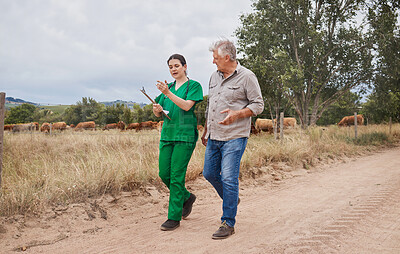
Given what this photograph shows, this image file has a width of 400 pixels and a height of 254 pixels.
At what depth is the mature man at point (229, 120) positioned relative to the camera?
3467mm

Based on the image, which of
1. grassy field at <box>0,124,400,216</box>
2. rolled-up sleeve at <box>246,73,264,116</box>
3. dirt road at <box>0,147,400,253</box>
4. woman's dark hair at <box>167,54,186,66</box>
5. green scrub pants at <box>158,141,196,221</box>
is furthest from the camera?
grassy field at <box>0,124,400,216</box>

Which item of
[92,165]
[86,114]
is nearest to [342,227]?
[92,165]

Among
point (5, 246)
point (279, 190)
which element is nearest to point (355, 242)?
point (279, 190)

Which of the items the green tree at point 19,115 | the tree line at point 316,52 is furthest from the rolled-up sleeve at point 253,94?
the green tree at point 19,115

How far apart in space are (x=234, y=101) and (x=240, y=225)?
5.28 feet

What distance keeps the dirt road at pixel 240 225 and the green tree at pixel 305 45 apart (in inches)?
446

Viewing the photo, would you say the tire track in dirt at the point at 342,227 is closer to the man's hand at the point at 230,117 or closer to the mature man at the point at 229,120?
the mature man at the point at 229,120

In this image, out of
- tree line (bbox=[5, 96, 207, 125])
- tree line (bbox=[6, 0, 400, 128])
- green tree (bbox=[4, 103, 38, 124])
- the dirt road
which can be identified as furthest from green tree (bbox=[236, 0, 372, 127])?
green tree (bbox=[4, 103, 38, 124])

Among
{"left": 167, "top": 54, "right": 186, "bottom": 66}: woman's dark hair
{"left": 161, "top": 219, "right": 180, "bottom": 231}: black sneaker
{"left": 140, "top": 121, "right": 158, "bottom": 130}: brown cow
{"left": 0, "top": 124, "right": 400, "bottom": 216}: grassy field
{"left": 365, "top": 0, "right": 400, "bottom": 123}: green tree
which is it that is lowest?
{"left": 161, "top": 219, "right": 180, "bottom": 231}: black sneaker

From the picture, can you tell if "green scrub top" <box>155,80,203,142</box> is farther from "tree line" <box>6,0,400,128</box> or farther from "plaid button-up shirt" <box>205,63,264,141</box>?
"tree line" <box>6,0,400,128</box>

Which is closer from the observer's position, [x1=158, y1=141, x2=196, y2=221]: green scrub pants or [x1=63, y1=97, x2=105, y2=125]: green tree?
[x1=158, y1=141, x2=196, y2=221]: green scrub pants

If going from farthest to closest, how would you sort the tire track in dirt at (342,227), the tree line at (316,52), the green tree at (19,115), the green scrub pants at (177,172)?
the green tree at (19,115), the tree line at (316,52), the green scrub pants at (177,172), the tire track in dirt at (342,227)

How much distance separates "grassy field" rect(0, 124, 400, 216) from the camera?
4.70m

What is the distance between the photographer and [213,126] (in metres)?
3.64
